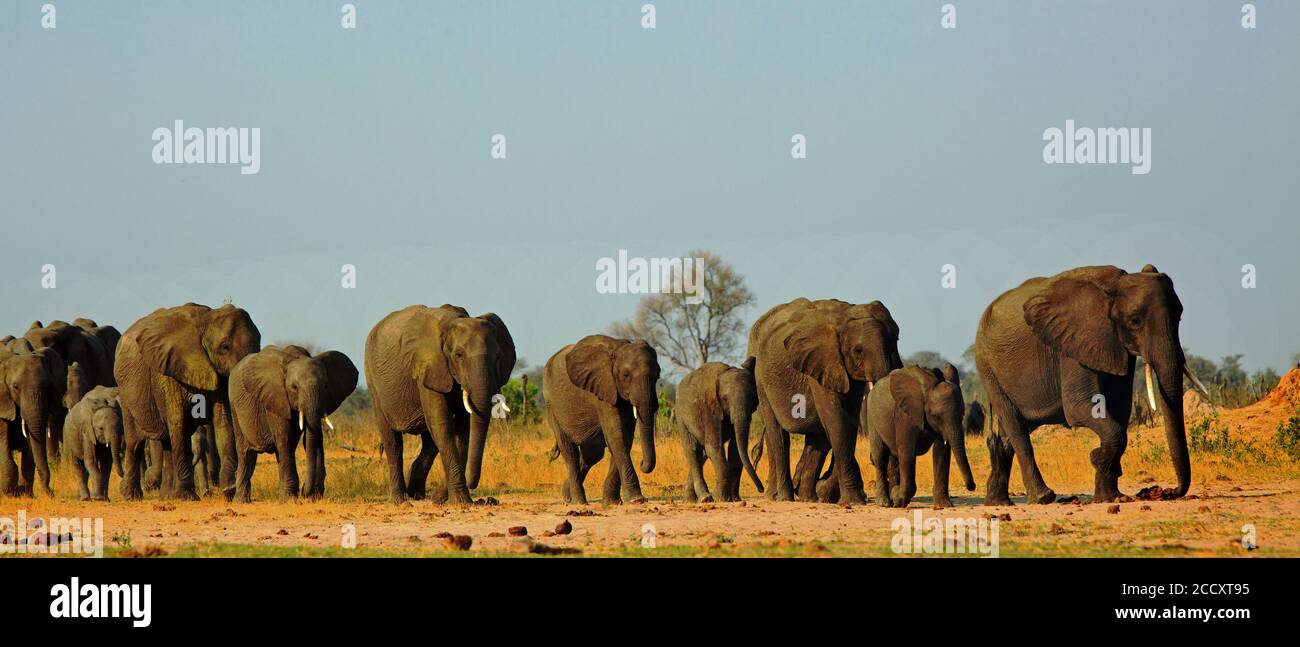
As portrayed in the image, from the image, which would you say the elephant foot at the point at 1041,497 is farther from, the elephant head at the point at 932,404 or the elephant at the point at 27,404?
the elephant at the point at 27,404

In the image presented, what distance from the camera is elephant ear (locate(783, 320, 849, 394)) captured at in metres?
25.6

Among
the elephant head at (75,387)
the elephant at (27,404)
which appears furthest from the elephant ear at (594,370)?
the elephant head at (75,387)

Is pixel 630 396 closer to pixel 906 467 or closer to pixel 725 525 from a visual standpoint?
pixel 906 467

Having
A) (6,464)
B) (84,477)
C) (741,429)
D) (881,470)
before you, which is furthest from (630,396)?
(6,464)

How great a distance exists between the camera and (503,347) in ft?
88.8

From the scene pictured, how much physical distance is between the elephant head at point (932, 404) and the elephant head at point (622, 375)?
3723 mm

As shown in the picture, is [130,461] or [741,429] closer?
[741,429]

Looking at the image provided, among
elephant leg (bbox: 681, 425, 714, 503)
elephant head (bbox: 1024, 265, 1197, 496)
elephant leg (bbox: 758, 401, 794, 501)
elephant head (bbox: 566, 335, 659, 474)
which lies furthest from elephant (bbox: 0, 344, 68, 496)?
elephant head (bbox: 1024, 265, 1197, 496)

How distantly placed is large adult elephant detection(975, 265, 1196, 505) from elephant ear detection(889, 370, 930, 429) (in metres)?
1.48

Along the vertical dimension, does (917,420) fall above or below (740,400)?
below

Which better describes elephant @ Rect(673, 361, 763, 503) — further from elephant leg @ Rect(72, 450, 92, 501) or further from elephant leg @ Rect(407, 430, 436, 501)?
elephant leg @ Rect(72, 450, 92, 501)

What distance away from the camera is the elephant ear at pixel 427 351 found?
2575 cm

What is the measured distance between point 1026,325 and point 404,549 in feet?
31.9

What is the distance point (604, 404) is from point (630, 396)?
0.69 metres
